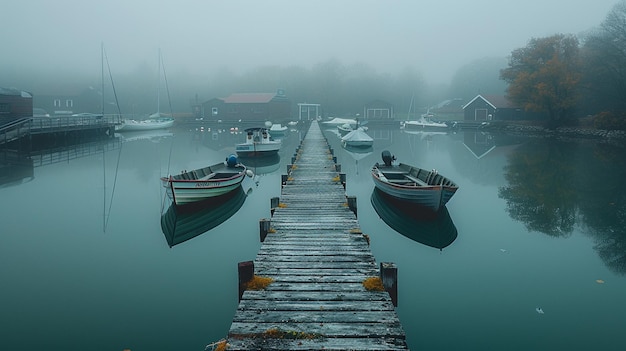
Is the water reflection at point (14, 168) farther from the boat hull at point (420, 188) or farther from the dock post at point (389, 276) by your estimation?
the dock post at point (389, 276)

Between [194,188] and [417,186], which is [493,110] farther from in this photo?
[194,188]

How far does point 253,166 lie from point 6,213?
60.2 ft

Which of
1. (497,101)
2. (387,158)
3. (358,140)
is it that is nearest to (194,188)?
(387,158)

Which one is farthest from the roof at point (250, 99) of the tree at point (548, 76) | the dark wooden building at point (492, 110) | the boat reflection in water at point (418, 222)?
the boat reflection in water at point (418, 222)

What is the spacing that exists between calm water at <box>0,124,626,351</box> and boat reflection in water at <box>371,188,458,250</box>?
5.1 inches

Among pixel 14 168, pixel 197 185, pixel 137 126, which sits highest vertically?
pixel 137 126

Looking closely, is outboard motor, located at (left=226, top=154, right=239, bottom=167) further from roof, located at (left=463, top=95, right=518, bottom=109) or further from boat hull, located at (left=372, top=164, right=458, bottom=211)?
roof, located at (left=463, top=95, right=518, bottom=109)

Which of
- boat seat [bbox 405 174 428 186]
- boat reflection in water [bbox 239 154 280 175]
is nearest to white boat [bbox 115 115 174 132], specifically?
boat reflection in water [bbox 239 154 280 175]

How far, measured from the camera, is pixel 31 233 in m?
15.7

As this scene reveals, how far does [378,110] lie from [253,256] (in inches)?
3504

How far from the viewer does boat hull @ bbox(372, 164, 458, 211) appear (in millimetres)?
16266

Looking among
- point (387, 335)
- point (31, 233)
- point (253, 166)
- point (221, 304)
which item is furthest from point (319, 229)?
point (253, 166)

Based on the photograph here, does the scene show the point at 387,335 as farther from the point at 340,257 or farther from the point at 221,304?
the point at 221,304

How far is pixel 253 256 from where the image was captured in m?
13.9
